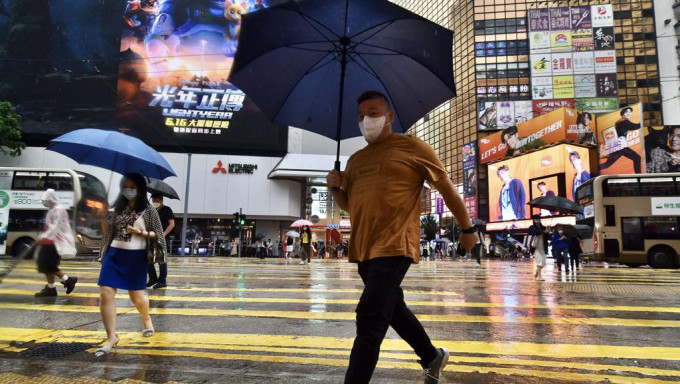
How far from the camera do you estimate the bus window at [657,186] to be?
16.4 metres

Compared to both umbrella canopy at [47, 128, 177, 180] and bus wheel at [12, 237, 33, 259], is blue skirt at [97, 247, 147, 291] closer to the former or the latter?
bus wheel at [12, 237, 33, 259]

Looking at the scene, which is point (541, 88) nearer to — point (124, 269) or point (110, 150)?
point (110, 150)

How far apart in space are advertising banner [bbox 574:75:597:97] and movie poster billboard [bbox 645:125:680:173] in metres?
17.4

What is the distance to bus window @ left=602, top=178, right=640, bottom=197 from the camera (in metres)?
16.8

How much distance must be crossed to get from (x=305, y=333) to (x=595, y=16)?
62318mm

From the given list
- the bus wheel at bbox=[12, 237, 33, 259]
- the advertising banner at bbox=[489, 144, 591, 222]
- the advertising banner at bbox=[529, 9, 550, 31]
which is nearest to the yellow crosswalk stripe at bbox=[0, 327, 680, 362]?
the bus wheel at bbox=[12, 237, 33, 259]

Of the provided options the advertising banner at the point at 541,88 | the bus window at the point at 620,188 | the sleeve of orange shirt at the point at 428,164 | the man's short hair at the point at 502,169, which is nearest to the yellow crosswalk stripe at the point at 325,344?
the sleeve of orange shirt at the point at 428,164

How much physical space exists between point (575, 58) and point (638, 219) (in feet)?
143

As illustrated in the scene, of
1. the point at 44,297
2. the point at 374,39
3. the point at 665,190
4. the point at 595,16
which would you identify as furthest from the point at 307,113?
the point at 595,16

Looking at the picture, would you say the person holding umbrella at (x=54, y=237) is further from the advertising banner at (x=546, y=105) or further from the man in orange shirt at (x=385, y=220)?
the advertising banner at (x=546, y=105)

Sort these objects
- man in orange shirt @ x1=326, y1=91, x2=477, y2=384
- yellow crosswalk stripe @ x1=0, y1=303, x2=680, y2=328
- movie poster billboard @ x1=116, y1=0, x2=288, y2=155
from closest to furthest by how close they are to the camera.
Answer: man in orange shirt @ x1=326, y1=91, x2=477, y2=384
yellow crosswalk stripe @ x1=0, y1=303, x2=680, y2=328
movie poster billboard @ x1=116, y1=0, x2=288, y2=155

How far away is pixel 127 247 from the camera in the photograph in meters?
3.53

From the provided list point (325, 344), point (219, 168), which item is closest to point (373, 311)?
point (325, 344)

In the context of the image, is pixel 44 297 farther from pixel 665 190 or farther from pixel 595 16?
pixel 595 16
